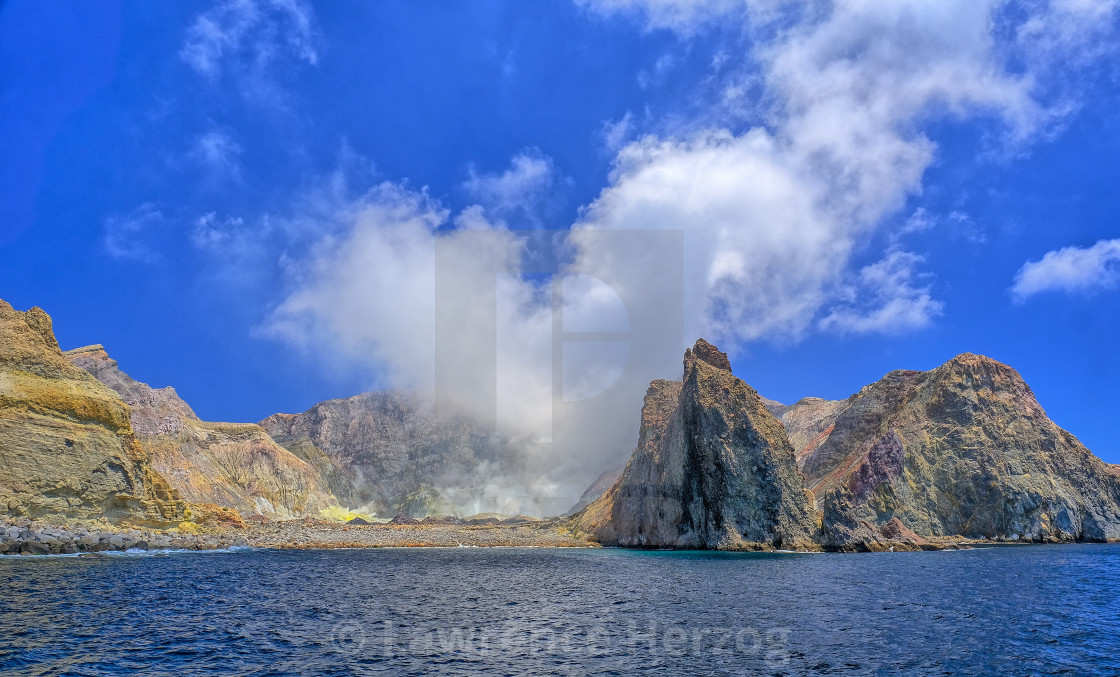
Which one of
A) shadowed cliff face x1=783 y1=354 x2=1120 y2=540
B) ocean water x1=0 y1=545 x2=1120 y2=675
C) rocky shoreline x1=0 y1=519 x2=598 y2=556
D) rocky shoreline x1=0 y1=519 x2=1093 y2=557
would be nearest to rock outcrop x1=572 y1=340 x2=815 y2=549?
rocky shoreline x1=0 y1=519 x2=1093 y2=557

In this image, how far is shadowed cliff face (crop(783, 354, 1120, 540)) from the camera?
12200 cm

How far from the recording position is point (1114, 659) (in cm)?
2672

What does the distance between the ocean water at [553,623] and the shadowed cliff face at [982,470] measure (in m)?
64.7

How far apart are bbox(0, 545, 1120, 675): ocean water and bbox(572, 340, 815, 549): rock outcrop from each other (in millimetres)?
47447

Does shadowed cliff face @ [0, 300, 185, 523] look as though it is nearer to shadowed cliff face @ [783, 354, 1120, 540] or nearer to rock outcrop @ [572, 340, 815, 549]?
rock outcrop @ [572, 340, 815, 549]

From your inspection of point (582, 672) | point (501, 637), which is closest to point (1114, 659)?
point (582, 672)

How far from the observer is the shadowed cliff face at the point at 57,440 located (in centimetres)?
7406

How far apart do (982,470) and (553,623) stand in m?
125

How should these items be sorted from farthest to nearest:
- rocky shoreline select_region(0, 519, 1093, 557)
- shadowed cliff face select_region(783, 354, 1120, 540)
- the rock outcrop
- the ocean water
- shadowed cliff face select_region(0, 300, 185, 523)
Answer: shadowed cliff face select_region(783, 354, 1120, 540), the rock outcrop, shadowed cliff face select_region(0, 300, 185, 523), rocky shoreline select_region(0, 519, 1093, 557), the ocean water

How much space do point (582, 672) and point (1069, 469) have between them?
147m

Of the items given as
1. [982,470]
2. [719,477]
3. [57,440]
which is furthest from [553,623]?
[982,470]

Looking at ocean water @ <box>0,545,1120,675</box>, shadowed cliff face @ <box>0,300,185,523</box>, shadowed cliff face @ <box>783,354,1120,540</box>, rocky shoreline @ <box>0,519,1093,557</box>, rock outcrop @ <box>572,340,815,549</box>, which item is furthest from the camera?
shadowed cliff face @ <box>783,354,1120,540</box>

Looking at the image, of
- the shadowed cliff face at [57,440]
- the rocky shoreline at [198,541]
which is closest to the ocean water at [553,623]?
the rocky shoreline at [198,541]

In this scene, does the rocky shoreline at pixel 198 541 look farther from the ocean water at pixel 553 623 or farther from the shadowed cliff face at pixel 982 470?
the shadowed cliff face at pixel 982 470
